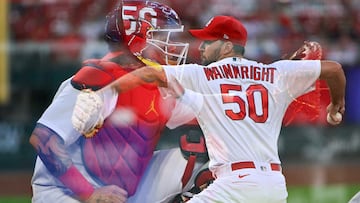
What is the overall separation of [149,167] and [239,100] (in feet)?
2.54

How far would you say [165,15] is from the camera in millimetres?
4574

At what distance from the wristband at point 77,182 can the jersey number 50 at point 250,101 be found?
0.81 metres

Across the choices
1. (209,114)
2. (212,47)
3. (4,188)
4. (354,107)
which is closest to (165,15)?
(212,47)

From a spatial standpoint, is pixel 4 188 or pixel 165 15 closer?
pixel 165 15

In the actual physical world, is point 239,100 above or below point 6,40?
above

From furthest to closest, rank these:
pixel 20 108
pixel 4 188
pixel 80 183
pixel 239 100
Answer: pixel 20 108 < pixel 4 188 < pixel 80 183 < pixel 239 100

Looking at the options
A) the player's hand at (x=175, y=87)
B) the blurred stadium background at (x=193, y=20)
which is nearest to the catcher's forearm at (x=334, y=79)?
the player's hand at (x=175, y=87)

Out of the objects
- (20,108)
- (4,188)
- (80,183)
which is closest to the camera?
(80,183)

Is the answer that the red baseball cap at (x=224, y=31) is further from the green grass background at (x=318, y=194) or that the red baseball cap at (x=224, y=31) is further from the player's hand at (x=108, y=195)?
the green grass background at (x=318, y=194)

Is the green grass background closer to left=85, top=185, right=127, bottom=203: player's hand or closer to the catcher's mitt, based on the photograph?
the catcher's mitt

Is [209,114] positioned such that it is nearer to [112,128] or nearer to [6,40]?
[112,128]

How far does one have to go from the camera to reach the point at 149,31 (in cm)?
451

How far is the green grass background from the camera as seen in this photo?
29.6ft

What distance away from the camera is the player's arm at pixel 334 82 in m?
4.19
